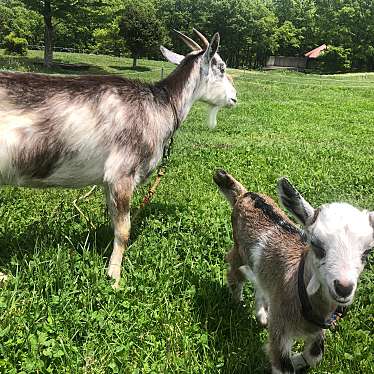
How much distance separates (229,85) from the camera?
17.9ft

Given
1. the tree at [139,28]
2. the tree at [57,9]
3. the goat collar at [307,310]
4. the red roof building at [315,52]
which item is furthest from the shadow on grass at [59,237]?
the red roof building at [315,52]

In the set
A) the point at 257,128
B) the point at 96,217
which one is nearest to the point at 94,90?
the point at 96,217

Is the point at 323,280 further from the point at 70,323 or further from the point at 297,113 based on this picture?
the point at 297,113

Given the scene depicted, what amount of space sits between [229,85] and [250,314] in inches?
109

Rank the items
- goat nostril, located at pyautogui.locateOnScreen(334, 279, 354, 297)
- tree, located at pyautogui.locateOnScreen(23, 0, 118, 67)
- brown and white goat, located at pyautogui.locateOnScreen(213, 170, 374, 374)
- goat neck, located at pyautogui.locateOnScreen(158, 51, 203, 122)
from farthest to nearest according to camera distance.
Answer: tree, located at pyautogui.locateOnScreen(23, 0, 118, 67)
goat neck, located at pyautogui.locateOnScreen(158, 51, 203, 122)
brown and white goat, located at pyautogui.locateOnScreen(213, 170, 374, 374)
goat nostril, located at pyautogui.locateOnScreen(334, 279, 354, 297)

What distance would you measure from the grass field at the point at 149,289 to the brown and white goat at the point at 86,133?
427 mm

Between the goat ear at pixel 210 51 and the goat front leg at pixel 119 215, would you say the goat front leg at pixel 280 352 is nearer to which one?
the goat front leg at pixel 119 215

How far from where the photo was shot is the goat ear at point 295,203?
2.69 metres

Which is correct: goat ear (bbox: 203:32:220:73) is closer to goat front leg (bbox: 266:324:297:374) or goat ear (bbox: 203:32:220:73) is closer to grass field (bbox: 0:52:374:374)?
grass field (bbox: 0:52:374:374)

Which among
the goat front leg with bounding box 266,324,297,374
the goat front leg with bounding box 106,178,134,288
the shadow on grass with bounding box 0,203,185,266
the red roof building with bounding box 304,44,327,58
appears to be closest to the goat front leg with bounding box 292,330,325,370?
the goat front leg with bounding box 266,324,297,374

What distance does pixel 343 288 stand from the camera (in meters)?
2.29

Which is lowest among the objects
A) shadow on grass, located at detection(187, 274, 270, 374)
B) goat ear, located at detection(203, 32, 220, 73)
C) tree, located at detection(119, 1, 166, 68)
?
shadow on grass, located at detection(187, 274, 270, 374)

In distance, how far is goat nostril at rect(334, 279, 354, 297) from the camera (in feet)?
7.48

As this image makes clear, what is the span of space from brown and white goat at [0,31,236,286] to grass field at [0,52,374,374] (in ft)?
1.40
